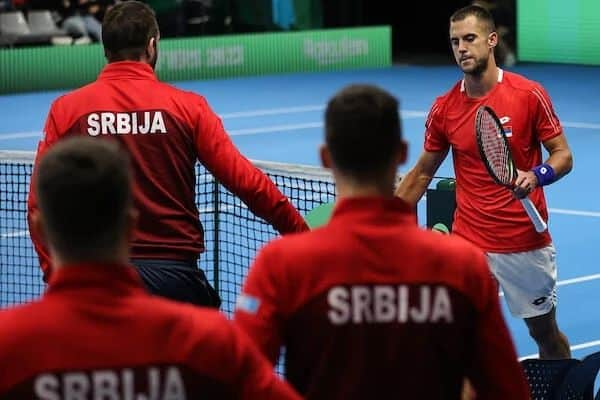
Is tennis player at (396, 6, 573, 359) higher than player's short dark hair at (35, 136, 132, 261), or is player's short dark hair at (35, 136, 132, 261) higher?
player's short dark hair at (35, 136, 132, 261)

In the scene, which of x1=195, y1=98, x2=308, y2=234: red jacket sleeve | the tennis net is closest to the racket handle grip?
the tennis net

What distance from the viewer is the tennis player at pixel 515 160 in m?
6.85

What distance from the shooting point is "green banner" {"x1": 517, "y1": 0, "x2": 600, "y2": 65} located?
27062mm

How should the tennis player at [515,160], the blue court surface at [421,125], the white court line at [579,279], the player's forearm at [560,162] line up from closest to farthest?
the player's forearm at [560,162] → the tennis player at [515,160] → the blue court surface at [421,125] → the white court line at [579,279]

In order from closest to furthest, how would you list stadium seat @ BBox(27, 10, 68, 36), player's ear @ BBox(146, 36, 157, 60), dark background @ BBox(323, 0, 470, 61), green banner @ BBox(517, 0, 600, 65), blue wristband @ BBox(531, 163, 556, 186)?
player's ear @ BBox(146, 36, 157, 60), blue wristband @ BBox(531, 163, 556, 186), stadium seat @ BBox(27, 10, 68, 36), green banner @ BBox(517, 0, 600, 65), dark background @ BBox(323, 0, 470, 61)

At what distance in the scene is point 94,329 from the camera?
2.78m

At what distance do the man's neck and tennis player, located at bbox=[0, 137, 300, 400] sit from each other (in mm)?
4336

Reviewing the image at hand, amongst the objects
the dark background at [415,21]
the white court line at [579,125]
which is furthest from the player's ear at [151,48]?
the dark background at [415,21]

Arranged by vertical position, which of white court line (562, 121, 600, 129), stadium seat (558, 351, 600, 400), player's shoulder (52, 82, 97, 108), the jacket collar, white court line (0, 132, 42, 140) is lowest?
white court line (562, 121, 600, 129)

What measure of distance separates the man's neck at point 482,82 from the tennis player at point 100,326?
4.34 m

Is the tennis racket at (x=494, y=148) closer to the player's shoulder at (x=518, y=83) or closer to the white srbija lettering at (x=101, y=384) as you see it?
the player's shoulder at (x=518, y=83)

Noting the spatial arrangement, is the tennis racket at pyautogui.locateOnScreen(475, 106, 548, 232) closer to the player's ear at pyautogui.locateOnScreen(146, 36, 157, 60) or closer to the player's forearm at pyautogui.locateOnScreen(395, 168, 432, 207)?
the player's forearm at pyautogui.locateOnScreen(395, 168, 432, 207)

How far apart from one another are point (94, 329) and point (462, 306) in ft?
2.96

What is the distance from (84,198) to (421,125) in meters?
16.7
